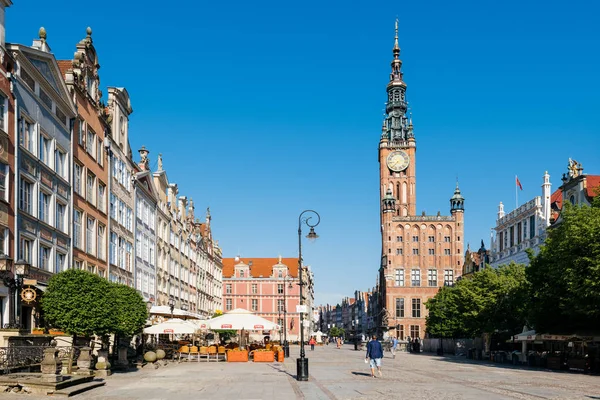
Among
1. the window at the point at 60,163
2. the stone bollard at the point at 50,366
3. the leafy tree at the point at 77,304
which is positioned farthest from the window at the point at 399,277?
the stone bollard at the point at 50,366

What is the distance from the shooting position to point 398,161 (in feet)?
436

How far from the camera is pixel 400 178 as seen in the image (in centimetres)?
13175

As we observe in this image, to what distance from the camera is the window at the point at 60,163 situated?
109 ft

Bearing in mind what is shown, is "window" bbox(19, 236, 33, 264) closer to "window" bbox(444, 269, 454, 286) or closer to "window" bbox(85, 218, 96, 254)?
"window" bbox(85, 218, 96, 254)

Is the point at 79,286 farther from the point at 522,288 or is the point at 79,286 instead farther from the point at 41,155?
the point at 522,288

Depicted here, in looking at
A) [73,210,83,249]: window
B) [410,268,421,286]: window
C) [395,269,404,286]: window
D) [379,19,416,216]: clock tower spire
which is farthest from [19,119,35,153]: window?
[379,19,416,216]: clock tower spire

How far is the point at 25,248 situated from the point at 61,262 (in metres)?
4.78

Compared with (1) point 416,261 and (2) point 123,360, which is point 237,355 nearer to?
(2) point 123,360

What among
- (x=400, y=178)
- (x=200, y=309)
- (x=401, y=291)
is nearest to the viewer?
(x=200, y=309)

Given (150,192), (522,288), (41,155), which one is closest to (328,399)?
(41,155)

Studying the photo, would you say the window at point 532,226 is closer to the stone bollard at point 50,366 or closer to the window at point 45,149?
the window at point 45,149

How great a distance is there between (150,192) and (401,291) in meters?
70.6

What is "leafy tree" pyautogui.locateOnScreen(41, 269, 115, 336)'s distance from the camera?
2795 centimetres

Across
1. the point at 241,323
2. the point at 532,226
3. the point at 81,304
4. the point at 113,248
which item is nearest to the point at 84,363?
the point at 81,304
